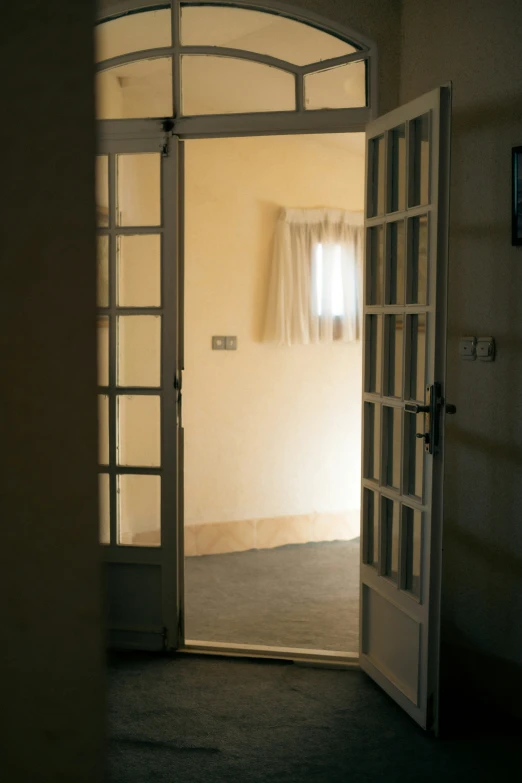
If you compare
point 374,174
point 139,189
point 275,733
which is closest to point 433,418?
point 374,174

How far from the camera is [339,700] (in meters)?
2.98

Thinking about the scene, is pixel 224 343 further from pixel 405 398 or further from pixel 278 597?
pixel 405 398

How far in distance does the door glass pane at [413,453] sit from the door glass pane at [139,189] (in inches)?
54.1

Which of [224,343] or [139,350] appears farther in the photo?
[224,343]

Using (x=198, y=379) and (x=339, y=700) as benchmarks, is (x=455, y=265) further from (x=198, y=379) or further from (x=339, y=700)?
(x=198, y=379)

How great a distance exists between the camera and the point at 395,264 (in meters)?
→ 3.02

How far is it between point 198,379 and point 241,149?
1.51 m

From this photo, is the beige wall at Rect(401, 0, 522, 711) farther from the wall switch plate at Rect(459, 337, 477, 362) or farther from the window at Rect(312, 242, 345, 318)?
the window at Rect(312, 242, 345, 318)

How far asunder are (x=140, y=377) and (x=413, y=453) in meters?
1.24

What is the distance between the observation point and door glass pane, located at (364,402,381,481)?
3170 mm

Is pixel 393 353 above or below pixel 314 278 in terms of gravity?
below

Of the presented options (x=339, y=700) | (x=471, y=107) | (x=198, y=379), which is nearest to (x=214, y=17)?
(x=471, y=107)

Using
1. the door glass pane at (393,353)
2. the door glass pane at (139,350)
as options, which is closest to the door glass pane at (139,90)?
the door glass pane at (139,350)

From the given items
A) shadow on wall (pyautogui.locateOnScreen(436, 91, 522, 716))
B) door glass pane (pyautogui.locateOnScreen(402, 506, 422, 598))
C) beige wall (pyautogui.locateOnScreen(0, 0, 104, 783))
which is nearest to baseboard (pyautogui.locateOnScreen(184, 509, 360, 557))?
shadow on wall (pyautogui.locateOnScreen(436, 91, 522, 716))
